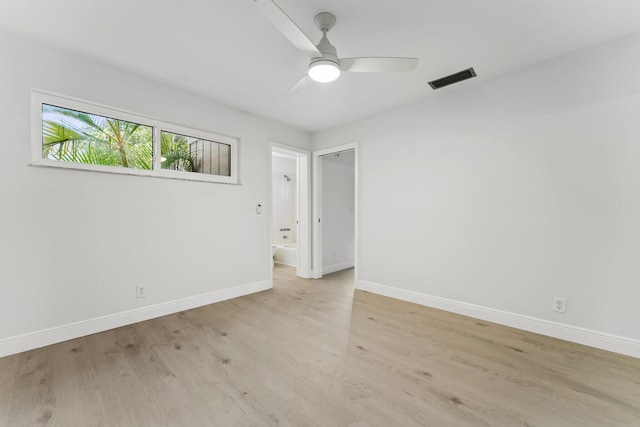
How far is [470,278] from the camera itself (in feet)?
9.16

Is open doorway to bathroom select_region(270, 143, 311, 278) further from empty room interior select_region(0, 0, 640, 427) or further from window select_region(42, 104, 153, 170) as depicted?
window select_region(42, 104, 153, 170)

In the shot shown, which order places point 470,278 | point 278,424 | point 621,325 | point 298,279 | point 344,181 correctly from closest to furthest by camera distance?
point 278,424 → point 621,325 → point 470,278 → point 298,279 → point 344,181

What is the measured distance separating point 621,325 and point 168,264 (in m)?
4.13

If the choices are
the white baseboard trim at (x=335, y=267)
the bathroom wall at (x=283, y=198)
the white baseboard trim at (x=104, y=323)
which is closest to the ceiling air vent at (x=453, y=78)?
the white baseboard trim at (x=335, y=267)

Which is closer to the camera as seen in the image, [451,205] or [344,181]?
[451,205]

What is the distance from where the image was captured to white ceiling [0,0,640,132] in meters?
1.73

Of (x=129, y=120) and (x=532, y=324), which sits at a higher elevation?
(x=129, y=120)

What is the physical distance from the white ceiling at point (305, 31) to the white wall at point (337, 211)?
2155 millimetres

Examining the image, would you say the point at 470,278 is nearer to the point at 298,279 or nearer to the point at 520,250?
the point at 520,250

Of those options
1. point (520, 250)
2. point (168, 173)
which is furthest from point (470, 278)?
point (168, 173)

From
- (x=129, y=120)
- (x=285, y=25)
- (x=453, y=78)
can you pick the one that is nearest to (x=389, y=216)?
(x=453, y=78)

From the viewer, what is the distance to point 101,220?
240 centimetres

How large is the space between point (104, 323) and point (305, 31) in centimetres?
309

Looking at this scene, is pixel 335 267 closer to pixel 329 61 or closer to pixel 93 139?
pixel 329 61
